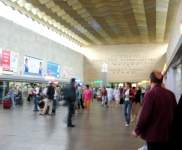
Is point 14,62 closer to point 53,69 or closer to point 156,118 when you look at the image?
point 53,69

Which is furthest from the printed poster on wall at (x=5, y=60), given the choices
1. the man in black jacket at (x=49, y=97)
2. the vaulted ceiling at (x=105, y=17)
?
the man in black jacket at (x=49, y=97)

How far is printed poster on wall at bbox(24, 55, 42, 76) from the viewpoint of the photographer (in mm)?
27411

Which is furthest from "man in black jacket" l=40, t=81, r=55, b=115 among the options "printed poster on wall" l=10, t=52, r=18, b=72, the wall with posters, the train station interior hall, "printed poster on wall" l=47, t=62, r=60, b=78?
"printed poster on wall" l=47, t=62, r=60, b=78

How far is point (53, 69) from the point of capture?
114ft

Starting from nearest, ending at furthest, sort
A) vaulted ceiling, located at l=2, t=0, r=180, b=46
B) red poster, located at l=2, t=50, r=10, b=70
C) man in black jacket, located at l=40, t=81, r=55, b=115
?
man in black jacket, located at l=40, t=81, r=55, b=115
red poster, located at l=2, t=50, r=10, b=70
vaulted ceiling, located at l=2, t=0, r=180, b=46

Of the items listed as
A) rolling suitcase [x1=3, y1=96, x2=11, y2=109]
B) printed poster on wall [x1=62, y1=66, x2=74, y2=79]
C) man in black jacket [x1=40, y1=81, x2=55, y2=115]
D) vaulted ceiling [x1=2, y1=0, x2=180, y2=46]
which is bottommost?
rolling suitcase [x1=3, y1=96, x2=11, y2=109]

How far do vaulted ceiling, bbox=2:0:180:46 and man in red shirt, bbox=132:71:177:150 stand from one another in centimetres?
2385

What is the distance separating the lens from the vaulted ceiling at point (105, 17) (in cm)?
2657

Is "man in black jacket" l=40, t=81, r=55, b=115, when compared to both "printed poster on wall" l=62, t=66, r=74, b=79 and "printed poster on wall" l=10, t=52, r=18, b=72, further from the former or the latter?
"printed poster on wall" l=62, t=66, r=74, b=79

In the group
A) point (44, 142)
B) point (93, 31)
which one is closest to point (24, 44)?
point (93, 31)

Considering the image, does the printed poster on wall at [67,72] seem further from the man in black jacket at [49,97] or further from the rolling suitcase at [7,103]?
the man in black jacket at [49,97]

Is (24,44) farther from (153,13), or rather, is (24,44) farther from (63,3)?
(153,13)

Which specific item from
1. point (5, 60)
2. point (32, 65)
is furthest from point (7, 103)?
point (32, 65)

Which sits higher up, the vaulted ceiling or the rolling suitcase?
the vaulted ceiling
